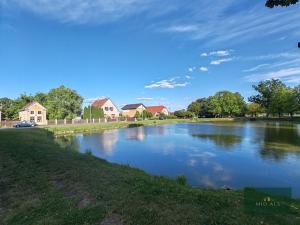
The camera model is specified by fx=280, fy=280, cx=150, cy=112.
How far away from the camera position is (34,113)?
205ft

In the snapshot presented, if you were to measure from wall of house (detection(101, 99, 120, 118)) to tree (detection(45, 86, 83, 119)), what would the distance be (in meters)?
20.6

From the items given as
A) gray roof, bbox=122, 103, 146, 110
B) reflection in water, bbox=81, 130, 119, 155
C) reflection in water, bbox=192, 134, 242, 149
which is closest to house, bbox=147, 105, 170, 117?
gray roof, bbox=122, 103, 146, 110

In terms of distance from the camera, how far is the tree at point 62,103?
68.9 meters

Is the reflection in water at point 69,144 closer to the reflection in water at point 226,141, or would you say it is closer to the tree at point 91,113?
the reflection in water at point 226,141

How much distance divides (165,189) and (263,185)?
6.68 metres

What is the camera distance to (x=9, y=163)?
1100 cm

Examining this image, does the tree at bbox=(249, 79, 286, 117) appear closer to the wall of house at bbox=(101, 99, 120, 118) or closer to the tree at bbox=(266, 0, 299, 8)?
the wall of house at bbox=(101, 99, 120, 118)

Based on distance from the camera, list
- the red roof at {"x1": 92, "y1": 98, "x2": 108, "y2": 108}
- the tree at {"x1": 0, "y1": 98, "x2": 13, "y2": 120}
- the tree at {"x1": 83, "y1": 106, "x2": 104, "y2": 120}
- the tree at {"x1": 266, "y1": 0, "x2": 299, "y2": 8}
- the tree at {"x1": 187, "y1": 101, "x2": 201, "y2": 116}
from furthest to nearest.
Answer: the tree at {"x1": 187, "y1": 101, "x2": 201, "y2": 116} → the red roof at {"x1": 92, "y1": 98, "x2": 108, "y2": 108} → the tree at {"x1": 83, "y1": 106, "x2": 104, "y2": 120} → the tree at {"x1": 0, "y1": 98, "x2": 13, "y2": 120} → the tree at {"x1": 266, "y1": 0, "x2": 299, "y2": 8}

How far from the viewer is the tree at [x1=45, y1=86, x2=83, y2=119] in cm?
6894

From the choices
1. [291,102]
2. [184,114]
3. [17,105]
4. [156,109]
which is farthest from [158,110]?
[17,105]

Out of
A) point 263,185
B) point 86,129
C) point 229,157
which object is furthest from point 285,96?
point 263,185

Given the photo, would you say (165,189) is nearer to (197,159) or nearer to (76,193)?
(76,193)

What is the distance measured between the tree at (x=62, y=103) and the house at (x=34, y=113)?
4298mm

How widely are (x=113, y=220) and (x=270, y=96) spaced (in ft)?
302
